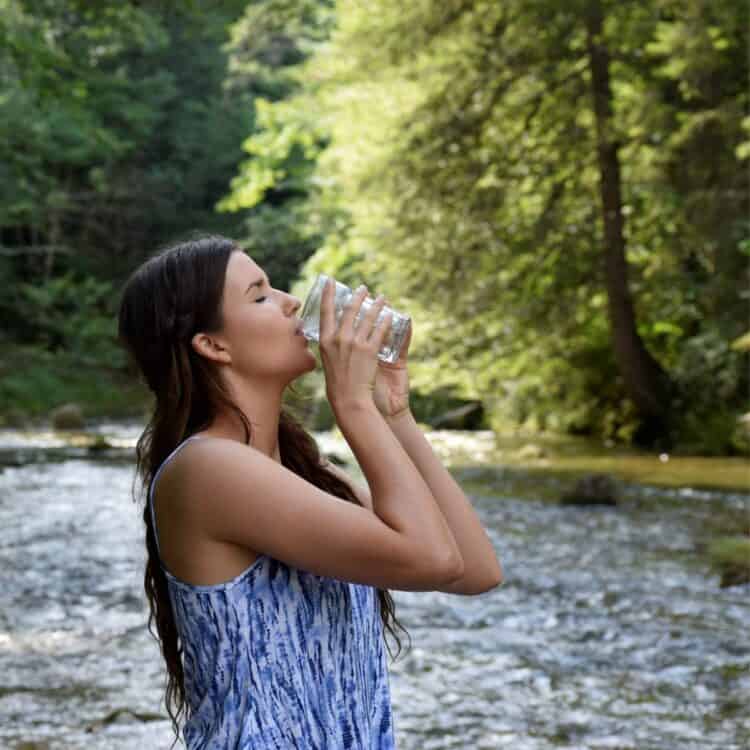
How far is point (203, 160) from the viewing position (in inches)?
1439

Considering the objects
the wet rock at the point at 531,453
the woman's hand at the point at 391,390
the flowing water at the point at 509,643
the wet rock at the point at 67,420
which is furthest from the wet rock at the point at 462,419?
the woman's hand at the point at 391,390

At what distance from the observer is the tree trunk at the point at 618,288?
17.4 m

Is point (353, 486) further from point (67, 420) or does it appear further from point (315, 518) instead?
point (67, 420)

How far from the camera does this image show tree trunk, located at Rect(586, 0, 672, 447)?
17.4 meters

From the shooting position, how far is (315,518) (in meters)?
2.02

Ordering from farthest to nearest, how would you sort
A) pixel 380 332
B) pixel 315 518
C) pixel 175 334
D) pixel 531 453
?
pixel 531 453, pixel 175 334, pixel 380 332, pixel 315 518

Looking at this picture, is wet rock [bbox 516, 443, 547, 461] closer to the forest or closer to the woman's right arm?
the forest

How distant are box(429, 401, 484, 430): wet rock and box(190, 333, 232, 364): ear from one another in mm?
20400

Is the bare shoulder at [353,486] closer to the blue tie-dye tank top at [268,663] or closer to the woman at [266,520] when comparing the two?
the woman at [266,520]

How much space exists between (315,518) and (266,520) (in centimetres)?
7

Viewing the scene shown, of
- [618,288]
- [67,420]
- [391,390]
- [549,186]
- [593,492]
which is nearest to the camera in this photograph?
[391,390]

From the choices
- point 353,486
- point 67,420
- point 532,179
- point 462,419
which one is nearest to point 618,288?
point 532,179

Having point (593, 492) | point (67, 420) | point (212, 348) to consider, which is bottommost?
point (67, 420)

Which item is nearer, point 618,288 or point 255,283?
point 255,283
